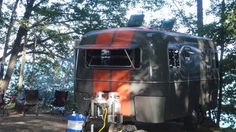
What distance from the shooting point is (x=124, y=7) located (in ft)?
71.1

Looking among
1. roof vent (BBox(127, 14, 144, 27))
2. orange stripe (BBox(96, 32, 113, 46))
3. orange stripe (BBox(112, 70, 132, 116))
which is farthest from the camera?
roof vent (BBox(127, 14, 144, 27))

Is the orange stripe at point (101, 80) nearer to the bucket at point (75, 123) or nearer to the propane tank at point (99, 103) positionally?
the propane tank at point (99, 103)

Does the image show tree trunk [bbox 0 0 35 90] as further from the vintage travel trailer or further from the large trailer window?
the large trailer window

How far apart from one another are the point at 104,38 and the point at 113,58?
0.62 meters

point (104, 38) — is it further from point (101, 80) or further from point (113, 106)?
point (113, 106)

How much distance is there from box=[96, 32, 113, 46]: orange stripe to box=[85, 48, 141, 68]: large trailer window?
0.32 metres

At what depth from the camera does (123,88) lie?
10.2 metres

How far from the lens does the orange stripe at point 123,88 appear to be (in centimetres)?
1014

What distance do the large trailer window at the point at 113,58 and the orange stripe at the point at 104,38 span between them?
1.04 ft

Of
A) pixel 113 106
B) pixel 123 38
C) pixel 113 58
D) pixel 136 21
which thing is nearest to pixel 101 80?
pixel 113 58

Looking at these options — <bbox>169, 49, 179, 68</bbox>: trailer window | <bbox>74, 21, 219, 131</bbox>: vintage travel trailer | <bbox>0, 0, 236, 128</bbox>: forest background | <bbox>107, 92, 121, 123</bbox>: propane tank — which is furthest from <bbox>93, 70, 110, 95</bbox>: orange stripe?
<bbox>0, 0, 236, 128</bbox>: forest background

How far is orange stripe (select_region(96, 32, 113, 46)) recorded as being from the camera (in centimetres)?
1062

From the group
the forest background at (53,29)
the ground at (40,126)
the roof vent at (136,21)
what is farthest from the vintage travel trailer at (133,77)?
the forest background at (53,29)

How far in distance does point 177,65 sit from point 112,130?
8.79 feet
